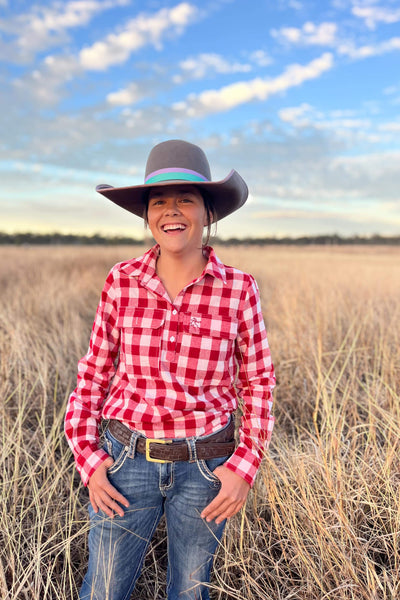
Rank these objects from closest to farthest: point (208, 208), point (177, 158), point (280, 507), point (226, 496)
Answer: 1. point (226, 496)
2. point (177, 158)
3. point (208, 208)
4. point (280, 507)

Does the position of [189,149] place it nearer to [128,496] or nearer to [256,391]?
[256,391]

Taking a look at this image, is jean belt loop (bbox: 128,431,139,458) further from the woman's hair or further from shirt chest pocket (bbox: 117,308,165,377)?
the woman's hair

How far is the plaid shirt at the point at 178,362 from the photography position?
1301 millimetres

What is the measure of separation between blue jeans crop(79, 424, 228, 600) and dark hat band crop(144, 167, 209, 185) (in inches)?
30.7

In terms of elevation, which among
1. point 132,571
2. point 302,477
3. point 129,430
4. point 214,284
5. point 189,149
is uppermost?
point 189,149

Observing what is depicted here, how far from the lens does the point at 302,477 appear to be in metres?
1.63

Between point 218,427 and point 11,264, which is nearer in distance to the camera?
point 218,427

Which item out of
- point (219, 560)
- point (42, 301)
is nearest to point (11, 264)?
point (42, 301)

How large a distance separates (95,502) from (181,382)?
1.45ft

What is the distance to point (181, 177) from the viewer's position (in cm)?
133

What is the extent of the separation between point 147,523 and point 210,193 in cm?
104

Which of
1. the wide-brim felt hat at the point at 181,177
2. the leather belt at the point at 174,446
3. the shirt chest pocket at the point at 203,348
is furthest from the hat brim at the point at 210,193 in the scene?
the leather belt at the point at 174,446

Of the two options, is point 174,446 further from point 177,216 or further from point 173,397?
point 177,216

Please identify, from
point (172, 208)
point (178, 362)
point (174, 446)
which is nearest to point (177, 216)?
point (172, 208)
